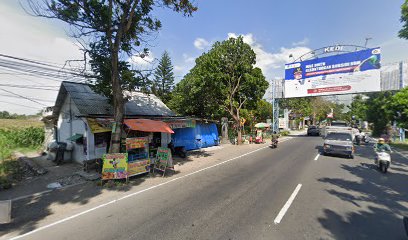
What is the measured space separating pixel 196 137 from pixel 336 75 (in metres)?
17.9

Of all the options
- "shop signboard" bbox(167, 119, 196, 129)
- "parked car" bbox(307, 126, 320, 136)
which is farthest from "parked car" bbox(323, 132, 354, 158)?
"parked car" bbox(307, 126, 320, 136)

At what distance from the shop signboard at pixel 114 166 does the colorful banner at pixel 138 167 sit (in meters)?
0.40

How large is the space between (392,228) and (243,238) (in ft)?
11.0

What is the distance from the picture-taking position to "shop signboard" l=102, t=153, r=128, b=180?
8.88 meters

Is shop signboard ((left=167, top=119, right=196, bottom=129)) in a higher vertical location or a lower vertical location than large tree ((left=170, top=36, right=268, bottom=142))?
lower

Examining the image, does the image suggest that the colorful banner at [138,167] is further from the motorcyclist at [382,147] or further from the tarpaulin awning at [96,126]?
the motorcyclist at [382,147]

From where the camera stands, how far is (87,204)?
6.86 m

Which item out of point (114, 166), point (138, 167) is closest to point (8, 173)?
point (114, 166)

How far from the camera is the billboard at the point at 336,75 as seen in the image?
2288 centimetres

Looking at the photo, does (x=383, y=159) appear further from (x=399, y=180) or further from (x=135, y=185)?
(x=135, y=185)

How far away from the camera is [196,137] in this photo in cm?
2000

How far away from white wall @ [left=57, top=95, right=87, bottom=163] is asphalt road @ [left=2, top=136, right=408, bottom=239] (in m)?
7.71

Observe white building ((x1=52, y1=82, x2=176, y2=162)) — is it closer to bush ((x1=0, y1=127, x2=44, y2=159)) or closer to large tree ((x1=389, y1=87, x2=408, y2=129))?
bush ((x1=0, y1=127, x2=44, y2=159))

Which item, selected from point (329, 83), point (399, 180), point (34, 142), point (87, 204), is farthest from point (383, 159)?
point (34, 142)
